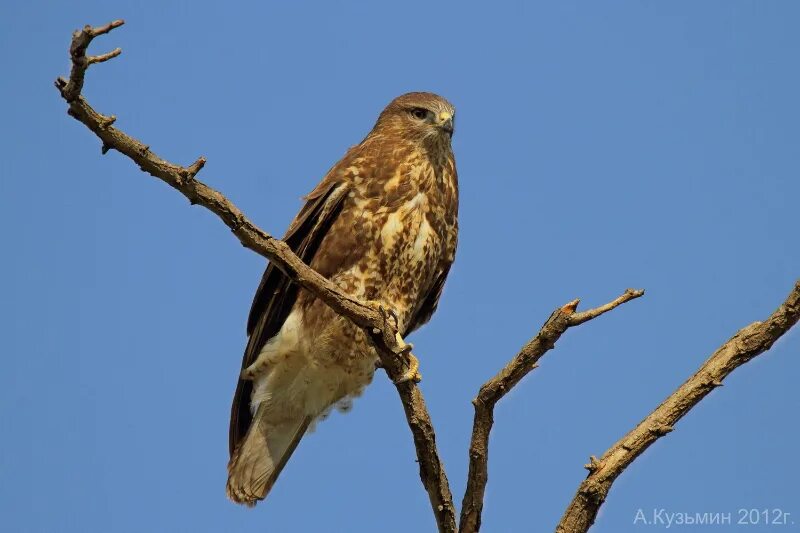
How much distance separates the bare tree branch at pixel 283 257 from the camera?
4.47 m

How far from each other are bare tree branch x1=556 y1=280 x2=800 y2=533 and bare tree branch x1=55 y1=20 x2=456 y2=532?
2.51 ft

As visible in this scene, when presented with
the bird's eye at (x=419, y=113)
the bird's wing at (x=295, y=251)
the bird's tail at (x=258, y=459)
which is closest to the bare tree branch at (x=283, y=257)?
the bird's wing at (x=295, y=251)

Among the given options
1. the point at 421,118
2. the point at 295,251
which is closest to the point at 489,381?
the point at 295,251

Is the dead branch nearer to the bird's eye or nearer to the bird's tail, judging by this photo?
the bird's tail

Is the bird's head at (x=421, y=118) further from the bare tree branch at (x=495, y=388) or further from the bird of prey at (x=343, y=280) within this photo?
the bare tree branch at (x=495, y=388)

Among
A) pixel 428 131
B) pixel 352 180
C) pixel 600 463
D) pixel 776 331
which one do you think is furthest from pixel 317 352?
pixel 776 331

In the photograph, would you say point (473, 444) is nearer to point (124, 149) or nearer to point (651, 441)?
point (651, 441)

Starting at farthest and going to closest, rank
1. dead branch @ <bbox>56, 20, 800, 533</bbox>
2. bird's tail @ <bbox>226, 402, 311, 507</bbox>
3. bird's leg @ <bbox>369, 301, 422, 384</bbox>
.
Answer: bird's tail @ <bbox>226, 402, 311, 507</bbox> < bird's leg @ <bbox>369, 301, 422, 384</bbox> < dead branch @ <bbox>56, 20, 800, 533</bbox>

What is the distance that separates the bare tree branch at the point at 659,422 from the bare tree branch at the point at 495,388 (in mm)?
504

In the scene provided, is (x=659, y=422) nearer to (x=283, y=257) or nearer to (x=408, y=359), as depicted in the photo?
(x=408, y=359)

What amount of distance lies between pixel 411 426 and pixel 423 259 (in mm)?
1520

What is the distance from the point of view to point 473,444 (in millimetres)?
5215

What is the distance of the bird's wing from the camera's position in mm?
6695

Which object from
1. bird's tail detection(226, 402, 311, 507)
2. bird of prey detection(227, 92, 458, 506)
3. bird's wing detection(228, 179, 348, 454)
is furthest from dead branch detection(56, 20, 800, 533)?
bird's tail detection(226, 402, 311, 507)
